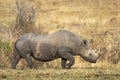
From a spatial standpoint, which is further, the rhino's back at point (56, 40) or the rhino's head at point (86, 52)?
the rhino's head at point (86, 52)

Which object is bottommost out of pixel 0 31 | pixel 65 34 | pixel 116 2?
pixel 116 2

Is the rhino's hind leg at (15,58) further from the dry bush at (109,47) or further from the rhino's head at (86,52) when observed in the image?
the dry bush at (109,47)

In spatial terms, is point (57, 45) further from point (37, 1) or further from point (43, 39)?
point (37, 1)

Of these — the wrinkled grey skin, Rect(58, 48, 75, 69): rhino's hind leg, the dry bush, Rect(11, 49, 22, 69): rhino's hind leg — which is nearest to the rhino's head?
the wrinkled grey skin

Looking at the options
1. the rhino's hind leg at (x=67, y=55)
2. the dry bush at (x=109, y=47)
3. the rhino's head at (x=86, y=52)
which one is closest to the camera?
the rhino's hind leg at (x=67, y=55)

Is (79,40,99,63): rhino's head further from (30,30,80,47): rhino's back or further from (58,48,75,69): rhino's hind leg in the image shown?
(58,48,75,69): rhino's hind leg

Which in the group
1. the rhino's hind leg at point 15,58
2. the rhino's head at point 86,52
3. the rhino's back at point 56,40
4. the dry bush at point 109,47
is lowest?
the dry bush at point 109,47

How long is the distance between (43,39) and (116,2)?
1042 inches

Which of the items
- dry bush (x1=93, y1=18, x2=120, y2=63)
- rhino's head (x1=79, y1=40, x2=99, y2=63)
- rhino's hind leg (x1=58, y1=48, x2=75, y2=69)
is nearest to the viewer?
rhino's hind leg (x1=58, y1=48, x2=75, y2=69)

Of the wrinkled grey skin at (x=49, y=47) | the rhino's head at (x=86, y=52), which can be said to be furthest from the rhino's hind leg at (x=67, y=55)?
the rhino's head at (x=86, y=52)

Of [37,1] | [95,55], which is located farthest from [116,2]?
[95,55]

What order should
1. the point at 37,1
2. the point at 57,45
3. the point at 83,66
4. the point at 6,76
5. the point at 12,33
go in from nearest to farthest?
1. the point at 6,76
2. the point at 57,45
3. the point at 83,66
4. the point at 12,33
5. the point at 37,1

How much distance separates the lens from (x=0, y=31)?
18.3m

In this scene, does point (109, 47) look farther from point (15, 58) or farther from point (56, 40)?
point (15, 58)
